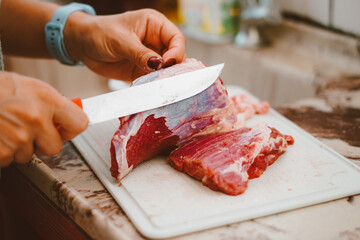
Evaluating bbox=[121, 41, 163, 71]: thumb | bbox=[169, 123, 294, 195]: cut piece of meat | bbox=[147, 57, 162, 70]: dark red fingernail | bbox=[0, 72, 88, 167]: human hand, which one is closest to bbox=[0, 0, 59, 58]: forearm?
bbox=[121, 41, 163, 71]: thumb

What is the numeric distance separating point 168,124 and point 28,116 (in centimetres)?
41

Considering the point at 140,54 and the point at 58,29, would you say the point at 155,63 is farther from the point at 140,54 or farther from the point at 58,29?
the point at 58,29

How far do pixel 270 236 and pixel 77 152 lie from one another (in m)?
0.70

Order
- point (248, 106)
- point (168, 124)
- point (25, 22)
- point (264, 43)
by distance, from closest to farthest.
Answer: point (168, 124) → point (248, 106) → point (25, 22) → point (264, 43)

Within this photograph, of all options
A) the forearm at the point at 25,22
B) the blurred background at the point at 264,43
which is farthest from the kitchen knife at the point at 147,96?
the blurred background at the point at 264,43

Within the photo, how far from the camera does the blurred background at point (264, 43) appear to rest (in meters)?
2.04

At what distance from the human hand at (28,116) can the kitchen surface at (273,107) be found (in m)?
0.18

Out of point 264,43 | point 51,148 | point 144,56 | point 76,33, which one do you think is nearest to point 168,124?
point 144,56

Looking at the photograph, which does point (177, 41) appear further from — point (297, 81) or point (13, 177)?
point (297, 81)

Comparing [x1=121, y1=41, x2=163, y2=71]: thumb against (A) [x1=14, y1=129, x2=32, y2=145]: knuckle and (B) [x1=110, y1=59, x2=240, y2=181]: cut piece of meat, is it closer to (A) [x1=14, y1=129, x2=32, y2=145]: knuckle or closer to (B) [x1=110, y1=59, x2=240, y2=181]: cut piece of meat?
(B) [x1=110, y1=59, x2=240, y2=181]: cut piece of meat

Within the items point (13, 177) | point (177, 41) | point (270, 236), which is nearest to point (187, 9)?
point (177, 41)

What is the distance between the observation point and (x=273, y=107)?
161 centimetres

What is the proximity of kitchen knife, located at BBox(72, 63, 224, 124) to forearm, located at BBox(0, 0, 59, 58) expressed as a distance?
70 centimetres

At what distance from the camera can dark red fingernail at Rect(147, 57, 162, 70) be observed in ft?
3.85
